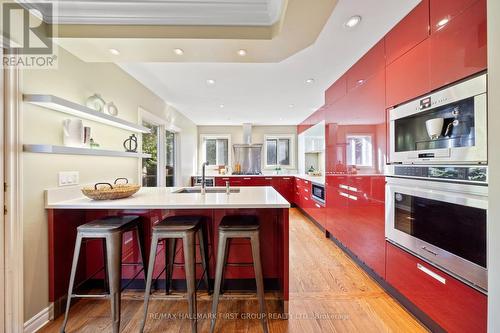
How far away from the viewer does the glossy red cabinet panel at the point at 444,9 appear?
1139 mm

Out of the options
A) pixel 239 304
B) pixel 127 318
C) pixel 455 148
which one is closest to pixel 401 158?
pixel 455 148

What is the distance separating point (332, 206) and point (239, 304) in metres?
1.80

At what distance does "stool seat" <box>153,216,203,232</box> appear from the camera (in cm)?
144

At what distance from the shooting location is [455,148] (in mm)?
1174

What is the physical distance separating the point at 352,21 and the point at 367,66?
611mm

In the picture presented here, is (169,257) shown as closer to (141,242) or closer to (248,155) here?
(141,242)

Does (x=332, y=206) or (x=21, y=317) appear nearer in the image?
(x=21, y=317)

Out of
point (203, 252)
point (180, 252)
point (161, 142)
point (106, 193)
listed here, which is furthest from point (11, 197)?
point (161, 142)

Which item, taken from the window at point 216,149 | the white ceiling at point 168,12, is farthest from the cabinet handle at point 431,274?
the window at point 216,149

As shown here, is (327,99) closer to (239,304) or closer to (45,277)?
(239,304)

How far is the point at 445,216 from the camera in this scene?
1.25 m

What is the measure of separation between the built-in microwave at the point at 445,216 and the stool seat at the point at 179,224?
1.60 metres

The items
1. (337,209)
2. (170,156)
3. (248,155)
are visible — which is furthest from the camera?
(248,155)

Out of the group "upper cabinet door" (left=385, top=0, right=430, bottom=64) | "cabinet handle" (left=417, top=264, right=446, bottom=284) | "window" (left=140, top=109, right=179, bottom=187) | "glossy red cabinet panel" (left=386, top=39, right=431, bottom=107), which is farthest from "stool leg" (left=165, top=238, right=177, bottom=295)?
"upper cabinet door" (left=385, top=0, right=430, bottom=64)
